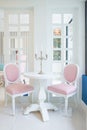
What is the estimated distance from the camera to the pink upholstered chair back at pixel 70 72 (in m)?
3.97

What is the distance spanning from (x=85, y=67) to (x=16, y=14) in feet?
6.24

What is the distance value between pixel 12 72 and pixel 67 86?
117 centimetres

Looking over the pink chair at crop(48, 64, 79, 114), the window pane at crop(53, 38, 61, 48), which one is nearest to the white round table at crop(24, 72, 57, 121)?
the pink chair at crop(48, 64, 79, 114)

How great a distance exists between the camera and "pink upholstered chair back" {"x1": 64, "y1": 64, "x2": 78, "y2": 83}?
397 centimetres

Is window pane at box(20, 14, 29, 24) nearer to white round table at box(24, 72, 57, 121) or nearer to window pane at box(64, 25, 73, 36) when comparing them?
window pane at box(64, 25, 73, 36)

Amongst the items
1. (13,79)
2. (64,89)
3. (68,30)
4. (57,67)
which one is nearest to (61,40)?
(68,30)

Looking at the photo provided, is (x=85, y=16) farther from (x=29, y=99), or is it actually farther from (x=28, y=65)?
(x=29, y=99)

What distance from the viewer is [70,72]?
159 inches

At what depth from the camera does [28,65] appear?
4.47m

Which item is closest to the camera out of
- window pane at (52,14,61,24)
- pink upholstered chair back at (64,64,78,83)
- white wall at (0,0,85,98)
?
pink upholstered chair back at (64,64,78,83)

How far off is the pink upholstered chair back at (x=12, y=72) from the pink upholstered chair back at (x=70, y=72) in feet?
3.29

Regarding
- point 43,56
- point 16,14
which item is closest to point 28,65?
point 43,56

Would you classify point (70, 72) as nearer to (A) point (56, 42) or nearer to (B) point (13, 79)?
(A) point (56, 42)

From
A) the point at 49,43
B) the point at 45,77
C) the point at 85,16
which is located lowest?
the point at 45,77
